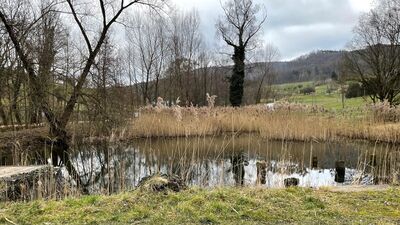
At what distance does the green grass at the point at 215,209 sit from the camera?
3656mm

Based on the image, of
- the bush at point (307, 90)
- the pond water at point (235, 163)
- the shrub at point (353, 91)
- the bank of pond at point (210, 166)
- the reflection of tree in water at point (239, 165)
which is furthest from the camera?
the bush at point (307, 90)

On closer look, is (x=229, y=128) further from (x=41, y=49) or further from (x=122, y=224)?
(x=122, y=224)

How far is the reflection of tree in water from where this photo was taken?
8.59 metres

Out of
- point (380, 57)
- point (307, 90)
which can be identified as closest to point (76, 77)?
point (380, 57)

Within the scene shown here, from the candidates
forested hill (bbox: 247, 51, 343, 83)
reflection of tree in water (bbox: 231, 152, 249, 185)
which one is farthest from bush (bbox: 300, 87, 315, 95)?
reflection of tree in water (bbox: 231, 152, 249, 185)

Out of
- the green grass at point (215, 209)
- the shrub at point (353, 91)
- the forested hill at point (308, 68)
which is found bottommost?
the green grass at point (215, 209)

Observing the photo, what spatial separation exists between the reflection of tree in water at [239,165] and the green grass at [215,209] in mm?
3561

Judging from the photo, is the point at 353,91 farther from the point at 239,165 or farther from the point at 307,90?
the point at 239,165

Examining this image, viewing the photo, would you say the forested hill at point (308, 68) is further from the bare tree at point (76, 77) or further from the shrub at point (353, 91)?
the bare tree at point (76, 77)

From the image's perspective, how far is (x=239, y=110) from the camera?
1891 centimetres

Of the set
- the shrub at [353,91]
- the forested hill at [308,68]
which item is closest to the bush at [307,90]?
the forested hill at [308,68]

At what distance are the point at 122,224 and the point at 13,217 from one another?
3.66 feet

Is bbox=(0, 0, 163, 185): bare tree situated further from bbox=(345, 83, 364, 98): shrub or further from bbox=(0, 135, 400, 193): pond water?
bbox=(345, 83, 364, 98): shrub

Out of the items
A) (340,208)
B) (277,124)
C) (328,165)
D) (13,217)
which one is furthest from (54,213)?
(277,124)
